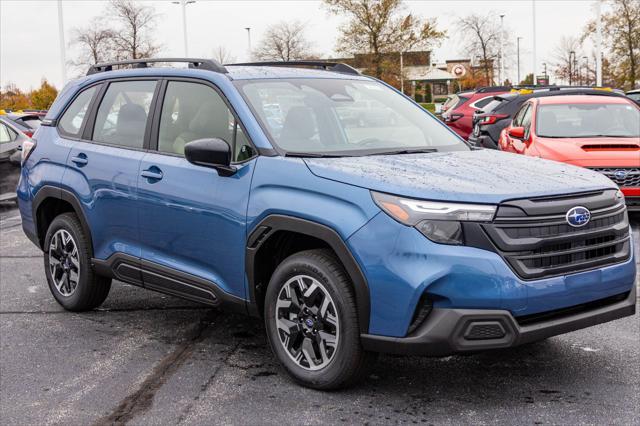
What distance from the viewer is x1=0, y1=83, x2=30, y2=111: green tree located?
67562 millimetres

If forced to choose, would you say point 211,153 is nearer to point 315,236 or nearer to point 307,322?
point 315,236

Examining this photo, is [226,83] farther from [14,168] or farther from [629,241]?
[14,168]

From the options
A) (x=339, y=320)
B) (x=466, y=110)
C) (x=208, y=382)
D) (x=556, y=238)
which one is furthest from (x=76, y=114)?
(x=466, y=110)

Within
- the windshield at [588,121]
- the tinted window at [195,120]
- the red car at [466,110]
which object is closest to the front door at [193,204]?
the tinted window at [195,120]

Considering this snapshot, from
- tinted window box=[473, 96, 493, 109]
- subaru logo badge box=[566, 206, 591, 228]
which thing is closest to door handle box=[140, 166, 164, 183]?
subaru logo badge box=[566, 206, 591, 228]

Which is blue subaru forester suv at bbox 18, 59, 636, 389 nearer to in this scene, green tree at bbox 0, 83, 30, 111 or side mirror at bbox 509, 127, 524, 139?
side mirror at bbox 509, 127, 524, 139

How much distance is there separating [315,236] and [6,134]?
11.2 m

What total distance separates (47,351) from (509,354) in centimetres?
285

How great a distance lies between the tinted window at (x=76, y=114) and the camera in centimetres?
619

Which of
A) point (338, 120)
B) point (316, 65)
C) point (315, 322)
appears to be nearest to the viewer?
point (315, 322)

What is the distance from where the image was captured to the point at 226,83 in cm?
496

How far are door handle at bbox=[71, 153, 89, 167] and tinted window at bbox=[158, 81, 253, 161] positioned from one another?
0.81 meters

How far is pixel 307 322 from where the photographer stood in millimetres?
4320

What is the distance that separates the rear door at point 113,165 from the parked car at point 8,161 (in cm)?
822
